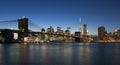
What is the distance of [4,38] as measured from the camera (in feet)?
445

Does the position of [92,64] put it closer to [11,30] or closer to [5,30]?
[11,30]

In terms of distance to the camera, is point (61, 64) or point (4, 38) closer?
point (61, 64)

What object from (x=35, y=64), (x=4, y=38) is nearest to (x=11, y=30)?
(x=4, y=38)

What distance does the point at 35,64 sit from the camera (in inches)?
1362

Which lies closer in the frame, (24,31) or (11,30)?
(11,30)

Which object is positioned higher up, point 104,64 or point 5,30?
point 5,30

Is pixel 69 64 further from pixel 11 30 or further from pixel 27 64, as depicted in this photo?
pixel 11 30

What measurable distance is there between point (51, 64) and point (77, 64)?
3242 millimetres

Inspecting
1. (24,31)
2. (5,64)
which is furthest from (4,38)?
(5,64)

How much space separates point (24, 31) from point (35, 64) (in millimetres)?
94150

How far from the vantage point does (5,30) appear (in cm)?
12212

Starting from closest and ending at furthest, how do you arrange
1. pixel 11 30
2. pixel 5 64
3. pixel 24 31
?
pixel 5 64 < pixel 11 30 < pixel 24 31

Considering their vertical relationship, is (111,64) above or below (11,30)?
below

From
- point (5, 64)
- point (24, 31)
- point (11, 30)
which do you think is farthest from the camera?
point (24, 31)
